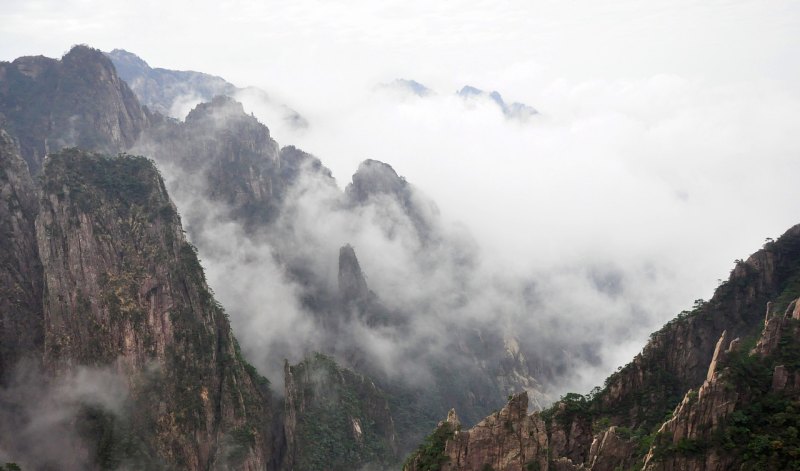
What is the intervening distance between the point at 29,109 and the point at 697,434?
137807 mm

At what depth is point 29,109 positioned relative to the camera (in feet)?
422

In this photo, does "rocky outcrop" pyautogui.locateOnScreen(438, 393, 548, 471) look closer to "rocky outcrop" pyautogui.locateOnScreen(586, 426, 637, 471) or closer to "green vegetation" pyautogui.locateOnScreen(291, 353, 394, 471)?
"rocky outcrop" pyautogui.locateOnScreen(586, 426, 637, 471)

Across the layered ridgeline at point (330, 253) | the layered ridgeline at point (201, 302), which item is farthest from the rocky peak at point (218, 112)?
the layered ridgeline at point (201, 302)

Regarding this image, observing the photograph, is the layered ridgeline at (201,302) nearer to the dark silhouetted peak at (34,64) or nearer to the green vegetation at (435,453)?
the dark silhouetted peak at (34,64)

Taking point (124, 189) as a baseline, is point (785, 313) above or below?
below

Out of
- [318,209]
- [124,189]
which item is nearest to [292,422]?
[124,189]

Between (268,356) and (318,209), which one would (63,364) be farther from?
(318,209)

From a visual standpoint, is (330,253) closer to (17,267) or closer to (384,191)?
(384,191)

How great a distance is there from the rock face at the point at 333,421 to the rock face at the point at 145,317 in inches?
229

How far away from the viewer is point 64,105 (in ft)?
434

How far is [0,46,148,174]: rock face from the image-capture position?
12456 cm

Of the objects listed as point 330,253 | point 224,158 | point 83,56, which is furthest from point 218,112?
point 330,253

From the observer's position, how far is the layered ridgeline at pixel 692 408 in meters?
41.3

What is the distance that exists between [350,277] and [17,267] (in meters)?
78.7
